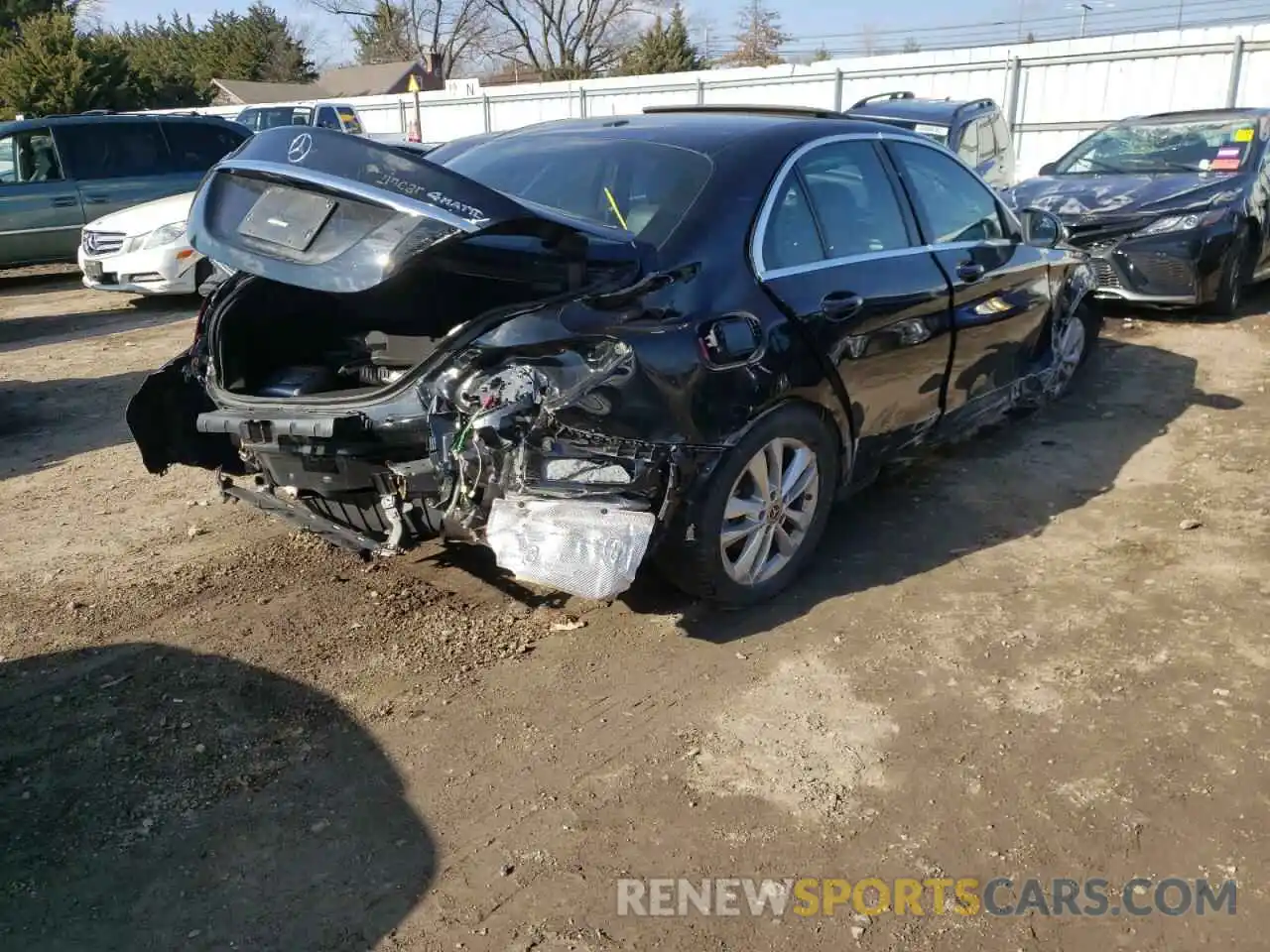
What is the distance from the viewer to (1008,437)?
582 cm

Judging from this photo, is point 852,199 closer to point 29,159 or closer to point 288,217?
point 288,217

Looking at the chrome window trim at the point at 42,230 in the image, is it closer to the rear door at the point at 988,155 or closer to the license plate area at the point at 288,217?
the license plate area at the point at 288,217

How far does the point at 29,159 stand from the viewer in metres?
11.6

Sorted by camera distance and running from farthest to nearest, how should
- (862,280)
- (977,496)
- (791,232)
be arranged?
(977,496), (862,280), (791,232)

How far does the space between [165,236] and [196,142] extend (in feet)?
11.2

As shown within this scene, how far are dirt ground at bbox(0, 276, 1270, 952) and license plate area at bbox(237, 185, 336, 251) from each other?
1417 mm

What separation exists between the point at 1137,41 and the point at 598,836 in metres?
18.9

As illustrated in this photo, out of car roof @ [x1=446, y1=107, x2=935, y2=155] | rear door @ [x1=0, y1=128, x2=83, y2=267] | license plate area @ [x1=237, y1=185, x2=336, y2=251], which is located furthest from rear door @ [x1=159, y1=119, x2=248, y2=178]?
license plate area @ [x1=237, y1=185, x2=336, y2=251]

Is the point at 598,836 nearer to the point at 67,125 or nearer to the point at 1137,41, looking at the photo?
the point at 67,125

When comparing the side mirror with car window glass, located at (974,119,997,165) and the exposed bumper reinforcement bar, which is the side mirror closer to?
the exposed bumper reinforcement bar

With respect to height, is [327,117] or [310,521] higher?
[327,117]

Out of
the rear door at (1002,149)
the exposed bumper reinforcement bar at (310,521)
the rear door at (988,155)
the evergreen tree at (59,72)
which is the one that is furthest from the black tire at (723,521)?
the evergreen tree at (59,72)

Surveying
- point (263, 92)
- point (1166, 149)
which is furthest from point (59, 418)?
point (263, 92)

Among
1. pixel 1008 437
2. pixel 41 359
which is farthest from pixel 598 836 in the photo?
pixel 41 359
